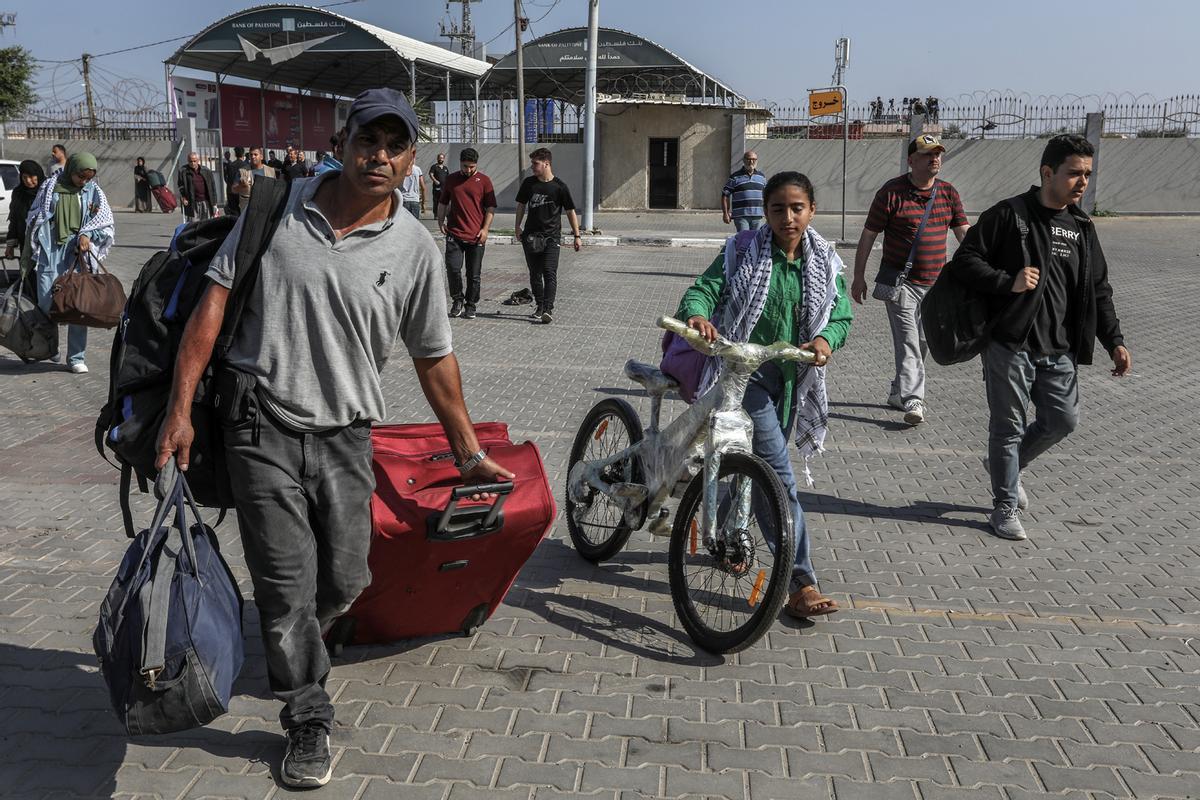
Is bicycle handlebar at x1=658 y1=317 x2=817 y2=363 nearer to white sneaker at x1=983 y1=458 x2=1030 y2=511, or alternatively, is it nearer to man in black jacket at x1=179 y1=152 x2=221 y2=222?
white sneaker at x1=983 y1=458 x2=1030 y2=511

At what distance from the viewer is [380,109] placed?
116 inches

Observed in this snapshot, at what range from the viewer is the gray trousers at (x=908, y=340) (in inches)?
311

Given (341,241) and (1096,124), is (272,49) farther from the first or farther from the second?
(341,241)

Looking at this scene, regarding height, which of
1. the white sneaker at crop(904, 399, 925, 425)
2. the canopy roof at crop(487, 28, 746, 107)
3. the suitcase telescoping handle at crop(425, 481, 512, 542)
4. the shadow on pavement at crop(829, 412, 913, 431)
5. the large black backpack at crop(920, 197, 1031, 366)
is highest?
the canopy roof at crop(487, 28, 746, 107)

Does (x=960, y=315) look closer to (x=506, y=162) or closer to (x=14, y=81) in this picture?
(x=506, y=162)

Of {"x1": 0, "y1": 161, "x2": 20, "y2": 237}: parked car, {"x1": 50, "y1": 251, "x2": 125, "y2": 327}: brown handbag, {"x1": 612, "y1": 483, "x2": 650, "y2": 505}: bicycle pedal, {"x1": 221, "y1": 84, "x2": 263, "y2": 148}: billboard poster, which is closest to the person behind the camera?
{"x1": 612, "y1": 483, "x2": 650, "y2": 505}: bicycle pedal

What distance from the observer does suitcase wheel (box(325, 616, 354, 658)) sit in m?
3.85

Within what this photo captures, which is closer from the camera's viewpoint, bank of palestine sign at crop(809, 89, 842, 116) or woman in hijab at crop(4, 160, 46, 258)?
woman in hijab at crop(4, 160, 46, 258)

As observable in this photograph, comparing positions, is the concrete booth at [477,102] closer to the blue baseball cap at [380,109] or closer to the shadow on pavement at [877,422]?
the shadow on pavement at [877,422]

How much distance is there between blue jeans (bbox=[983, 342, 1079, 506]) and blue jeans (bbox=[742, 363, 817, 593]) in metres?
1.57

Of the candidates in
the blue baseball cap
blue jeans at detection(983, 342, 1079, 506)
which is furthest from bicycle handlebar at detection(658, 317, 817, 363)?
blue jeans at detection(983, 342, 1079, 506)

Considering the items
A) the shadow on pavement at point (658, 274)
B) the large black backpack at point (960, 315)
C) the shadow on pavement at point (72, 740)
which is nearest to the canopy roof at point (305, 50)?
the shadow on pavement at point (658, 274)

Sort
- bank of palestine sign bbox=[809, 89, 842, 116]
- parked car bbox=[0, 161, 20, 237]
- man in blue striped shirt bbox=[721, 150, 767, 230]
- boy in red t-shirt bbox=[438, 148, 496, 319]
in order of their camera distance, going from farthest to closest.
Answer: bank of palestine sign bbox=[809, 89, 842, 116]
parked car bbox=[0, 161, 20, 237]
man in blue striped shirt bbox=[721, 150, 767, 230]
boy in red t-shirt bbox=[438, 148, 496, 319]

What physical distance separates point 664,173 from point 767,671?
31.7m
